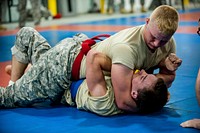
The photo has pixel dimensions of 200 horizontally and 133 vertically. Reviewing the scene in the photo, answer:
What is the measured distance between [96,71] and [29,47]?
101cm

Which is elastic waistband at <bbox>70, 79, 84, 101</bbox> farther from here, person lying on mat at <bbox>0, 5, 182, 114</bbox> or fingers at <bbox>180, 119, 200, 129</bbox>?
fingers at <bbox>180, 119, 200, 129</bbox>

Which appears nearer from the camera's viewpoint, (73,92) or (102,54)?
(102,54)

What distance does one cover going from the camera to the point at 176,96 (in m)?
3.96

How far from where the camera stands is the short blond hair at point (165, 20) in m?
3.20

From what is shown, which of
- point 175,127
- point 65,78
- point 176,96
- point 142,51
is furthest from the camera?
point 176,96

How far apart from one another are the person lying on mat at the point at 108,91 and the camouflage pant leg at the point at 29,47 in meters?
0.69

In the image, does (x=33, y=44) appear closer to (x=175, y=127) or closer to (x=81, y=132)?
(x=81, y=132)

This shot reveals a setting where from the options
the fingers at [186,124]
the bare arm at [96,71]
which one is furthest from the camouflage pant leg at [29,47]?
the fingers at [186,124]

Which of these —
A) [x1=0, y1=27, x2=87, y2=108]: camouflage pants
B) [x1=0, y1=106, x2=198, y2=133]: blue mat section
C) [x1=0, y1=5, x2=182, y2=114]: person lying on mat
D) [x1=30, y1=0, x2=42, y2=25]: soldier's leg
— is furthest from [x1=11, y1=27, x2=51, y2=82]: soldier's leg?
[x1=30, y1=0, x2=42, y2=25]: soldier's leg

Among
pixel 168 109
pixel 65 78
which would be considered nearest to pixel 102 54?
pixel 65 78

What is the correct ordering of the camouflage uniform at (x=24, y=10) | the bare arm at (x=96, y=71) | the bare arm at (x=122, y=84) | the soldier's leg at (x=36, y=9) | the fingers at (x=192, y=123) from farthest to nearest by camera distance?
the soldier's leg at (x=36, y=9) < the camouflage uniform at (x=24, y=10) < the bare arm at (x=96, y=71) < the bare arm at (x=122, y=84) < the fingers at (x=192, y=123)

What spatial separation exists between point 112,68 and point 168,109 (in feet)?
2.18

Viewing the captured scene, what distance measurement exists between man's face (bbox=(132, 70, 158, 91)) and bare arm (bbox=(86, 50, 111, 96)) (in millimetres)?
255

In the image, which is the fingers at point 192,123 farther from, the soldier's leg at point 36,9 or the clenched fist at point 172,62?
the soldier's leg at point 36,9
